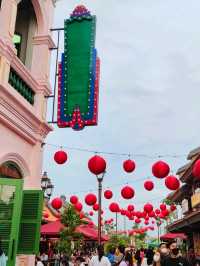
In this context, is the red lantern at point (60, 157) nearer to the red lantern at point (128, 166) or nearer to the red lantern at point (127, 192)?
the red lantern at point (128, 166)

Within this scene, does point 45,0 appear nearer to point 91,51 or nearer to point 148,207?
point 91,51

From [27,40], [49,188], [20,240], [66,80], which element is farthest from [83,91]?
[49,188]

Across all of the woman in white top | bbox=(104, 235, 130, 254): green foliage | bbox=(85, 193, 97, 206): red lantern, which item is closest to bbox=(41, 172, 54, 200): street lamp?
bbox=(85, 193, 97, 206): red lantern

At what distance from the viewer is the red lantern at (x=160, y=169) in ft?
32.2

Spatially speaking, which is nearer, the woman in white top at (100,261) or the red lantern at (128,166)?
the woman in white top at (100,261)

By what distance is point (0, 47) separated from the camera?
6914 millimetres

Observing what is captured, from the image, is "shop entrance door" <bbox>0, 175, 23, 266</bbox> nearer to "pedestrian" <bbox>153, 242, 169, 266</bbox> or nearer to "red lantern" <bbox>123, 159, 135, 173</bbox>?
"pedestrian" <bbox>153, 242, 169, 266</bbox>

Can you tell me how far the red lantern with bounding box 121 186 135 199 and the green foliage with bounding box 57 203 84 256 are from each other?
7.63 metres

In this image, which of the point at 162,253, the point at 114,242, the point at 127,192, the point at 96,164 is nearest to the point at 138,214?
the point at 127,192

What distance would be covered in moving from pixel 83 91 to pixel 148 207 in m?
10.4

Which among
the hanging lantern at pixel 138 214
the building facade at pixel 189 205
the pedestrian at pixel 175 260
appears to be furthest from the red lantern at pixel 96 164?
the hanging lantern at pixel 138 214

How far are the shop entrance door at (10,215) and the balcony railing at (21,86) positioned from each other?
2.26 metres

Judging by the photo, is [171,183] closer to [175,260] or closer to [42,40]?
[175,260]

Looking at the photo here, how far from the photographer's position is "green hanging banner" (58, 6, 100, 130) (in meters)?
8.29
